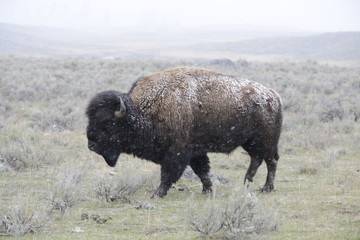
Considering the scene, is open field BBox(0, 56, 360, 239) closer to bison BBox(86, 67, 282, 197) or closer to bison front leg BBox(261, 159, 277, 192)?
bison front leg BBox(261, 159, 277, 192)

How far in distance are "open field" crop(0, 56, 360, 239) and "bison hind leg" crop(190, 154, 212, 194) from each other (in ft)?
0.52

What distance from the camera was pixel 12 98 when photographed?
21.5m

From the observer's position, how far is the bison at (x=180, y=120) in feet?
26.4

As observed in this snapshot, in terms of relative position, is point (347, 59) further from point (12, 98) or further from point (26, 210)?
point (26, 210)

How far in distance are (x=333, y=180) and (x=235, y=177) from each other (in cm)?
182

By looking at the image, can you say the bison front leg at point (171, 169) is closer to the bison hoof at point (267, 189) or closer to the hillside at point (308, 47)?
the bison hoof at point (267, 189)

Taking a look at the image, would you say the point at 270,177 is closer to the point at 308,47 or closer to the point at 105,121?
the point at 105,121

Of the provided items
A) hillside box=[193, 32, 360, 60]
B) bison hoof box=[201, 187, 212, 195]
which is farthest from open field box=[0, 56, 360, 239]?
hillside box=[193, 32, 360, 60]

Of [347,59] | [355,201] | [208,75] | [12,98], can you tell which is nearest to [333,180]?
[355,201]

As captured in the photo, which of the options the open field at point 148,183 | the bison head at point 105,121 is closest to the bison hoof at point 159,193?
the open field at point 148,183

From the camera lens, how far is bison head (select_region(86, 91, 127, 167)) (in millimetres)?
7934

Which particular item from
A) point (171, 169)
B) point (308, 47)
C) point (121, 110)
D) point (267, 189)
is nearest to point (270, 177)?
point (267, 189)

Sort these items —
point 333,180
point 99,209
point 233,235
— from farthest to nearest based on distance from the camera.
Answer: point 333,180, point 99,209, point 233,235

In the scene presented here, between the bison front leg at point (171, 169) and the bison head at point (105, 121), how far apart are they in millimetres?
809
